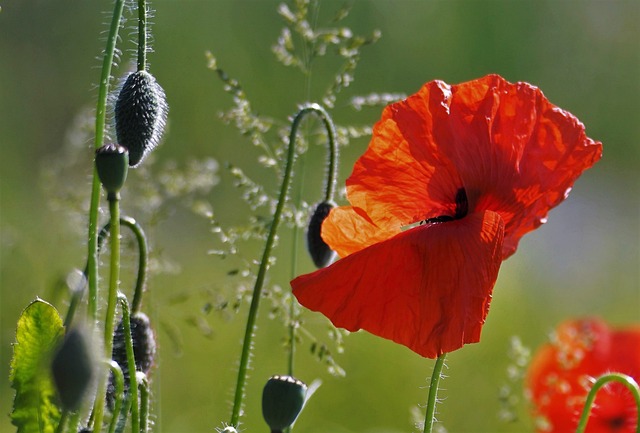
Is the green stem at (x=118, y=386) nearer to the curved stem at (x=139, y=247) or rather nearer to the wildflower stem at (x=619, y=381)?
the curved stem at (x=139, y=247)

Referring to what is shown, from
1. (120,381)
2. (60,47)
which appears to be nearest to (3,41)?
(60,47)

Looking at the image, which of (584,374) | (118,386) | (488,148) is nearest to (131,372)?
(118,386)

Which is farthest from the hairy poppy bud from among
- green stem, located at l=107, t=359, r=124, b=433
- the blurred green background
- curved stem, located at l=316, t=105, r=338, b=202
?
the blurred green background

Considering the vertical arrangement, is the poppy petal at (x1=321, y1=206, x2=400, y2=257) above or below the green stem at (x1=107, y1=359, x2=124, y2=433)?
above

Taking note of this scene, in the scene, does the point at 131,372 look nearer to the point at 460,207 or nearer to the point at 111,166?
the point at 111,166

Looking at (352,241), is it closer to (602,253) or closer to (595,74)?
(602,253)

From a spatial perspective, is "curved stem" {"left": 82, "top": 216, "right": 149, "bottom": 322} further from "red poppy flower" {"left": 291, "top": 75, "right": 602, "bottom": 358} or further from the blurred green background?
the blurred green background

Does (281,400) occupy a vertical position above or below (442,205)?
below

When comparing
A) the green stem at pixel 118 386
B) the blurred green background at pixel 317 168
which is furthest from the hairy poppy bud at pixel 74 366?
the blurred green background at pixel 317 168
